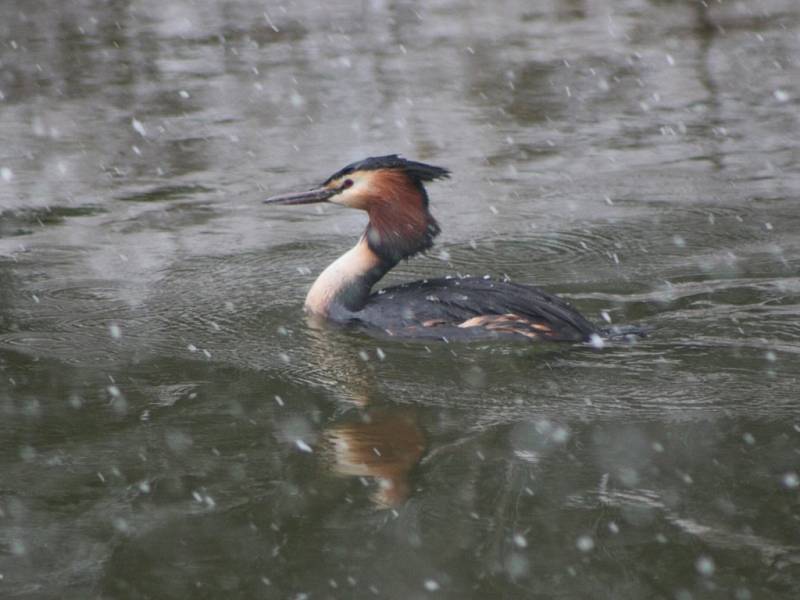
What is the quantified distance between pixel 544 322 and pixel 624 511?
2.27 m

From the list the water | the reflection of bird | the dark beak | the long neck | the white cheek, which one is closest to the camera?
the water

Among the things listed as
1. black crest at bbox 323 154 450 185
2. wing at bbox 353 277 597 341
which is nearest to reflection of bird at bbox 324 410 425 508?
wing at bbox 353 277 597 341

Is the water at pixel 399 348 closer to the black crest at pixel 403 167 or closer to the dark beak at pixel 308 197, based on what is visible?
the dark beak at pixel 308 197

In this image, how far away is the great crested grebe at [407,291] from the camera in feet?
25.5

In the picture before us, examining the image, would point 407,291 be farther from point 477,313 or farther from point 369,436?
point 369,436

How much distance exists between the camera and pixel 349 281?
8.30 meters

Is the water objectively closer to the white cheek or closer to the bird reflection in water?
the bird reflection in water

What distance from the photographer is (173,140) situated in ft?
44.7

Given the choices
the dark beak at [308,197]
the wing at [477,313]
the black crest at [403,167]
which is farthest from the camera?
the dark beak at [308,197]

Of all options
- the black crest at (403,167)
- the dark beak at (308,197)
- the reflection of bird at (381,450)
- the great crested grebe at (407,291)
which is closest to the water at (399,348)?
the reflection of bird at (381,450)

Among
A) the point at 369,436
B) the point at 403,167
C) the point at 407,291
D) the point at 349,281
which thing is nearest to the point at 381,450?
the point at 369,436

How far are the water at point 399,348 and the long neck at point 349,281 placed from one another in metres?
0.21

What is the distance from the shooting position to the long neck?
827 centimetres

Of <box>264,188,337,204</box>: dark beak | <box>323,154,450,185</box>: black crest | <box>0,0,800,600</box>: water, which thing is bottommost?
<box>0,0,800,600</box>: water
